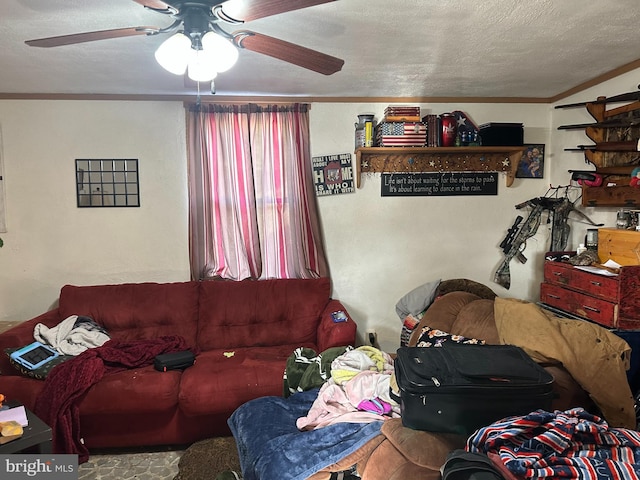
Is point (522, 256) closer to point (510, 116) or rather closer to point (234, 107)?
point (510, 116)

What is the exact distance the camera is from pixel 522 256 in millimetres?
3598

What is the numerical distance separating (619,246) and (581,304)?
0.39 meters

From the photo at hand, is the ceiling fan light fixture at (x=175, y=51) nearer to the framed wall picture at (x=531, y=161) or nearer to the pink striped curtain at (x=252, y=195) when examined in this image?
the pink striped curtain at (x=252, y=195)

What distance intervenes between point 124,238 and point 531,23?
3.03 m

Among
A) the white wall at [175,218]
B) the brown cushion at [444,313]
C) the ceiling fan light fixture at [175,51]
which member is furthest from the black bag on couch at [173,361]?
the ceiling fan light fixture at [175,51]

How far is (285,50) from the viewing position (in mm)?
1666

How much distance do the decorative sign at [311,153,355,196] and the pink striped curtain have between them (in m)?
0.08

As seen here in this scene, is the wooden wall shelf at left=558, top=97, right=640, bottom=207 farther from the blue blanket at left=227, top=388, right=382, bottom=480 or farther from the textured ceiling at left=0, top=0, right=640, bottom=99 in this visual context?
the blue blanket at left=227, top=388, right=382, bottom=480

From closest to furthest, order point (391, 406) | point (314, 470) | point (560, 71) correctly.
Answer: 1. point (314, 470)
2. point (391, 406)
3. point (560, 71)

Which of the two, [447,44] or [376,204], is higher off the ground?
[447,44]

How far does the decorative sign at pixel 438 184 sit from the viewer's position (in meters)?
3.49

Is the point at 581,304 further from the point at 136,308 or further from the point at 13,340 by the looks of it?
the point at 13,340

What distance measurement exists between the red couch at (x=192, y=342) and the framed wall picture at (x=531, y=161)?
190 cm

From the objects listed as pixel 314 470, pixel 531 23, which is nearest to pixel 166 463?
pixel 314 470
